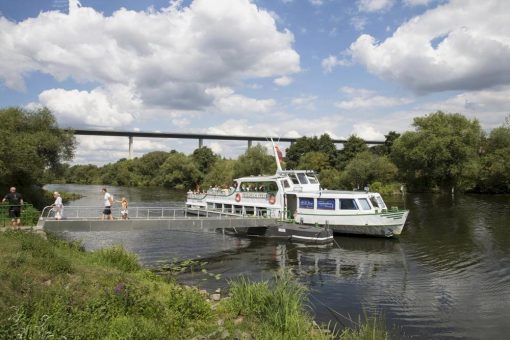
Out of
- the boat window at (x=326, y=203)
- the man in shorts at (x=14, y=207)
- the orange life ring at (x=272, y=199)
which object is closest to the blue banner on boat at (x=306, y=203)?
the boat window at (x=326, y=203)

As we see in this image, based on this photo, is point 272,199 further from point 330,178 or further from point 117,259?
point 330,178

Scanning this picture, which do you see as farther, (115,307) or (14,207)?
(14,207)

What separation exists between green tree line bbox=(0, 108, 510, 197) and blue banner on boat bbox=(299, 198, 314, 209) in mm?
23825

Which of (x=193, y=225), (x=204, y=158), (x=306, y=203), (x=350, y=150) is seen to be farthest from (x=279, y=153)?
(x=204, y=158)

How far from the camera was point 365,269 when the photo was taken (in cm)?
2122

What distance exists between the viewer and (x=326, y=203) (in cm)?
3044

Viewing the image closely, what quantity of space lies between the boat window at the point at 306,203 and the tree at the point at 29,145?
77.5ft

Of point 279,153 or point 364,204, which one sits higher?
point 279,153

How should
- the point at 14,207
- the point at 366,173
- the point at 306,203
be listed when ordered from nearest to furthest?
1. the point at 14,207
2. the point at 306,203
3. the point at 366,173

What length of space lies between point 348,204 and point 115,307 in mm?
21732

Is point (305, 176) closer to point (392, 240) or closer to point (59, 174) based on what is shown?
point (392, 240)

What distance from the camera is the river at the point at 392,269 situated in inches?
560

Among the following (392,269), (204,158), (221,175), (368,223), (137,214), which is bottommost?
(392,269)

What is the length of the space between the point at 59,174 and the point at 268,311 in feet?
147
